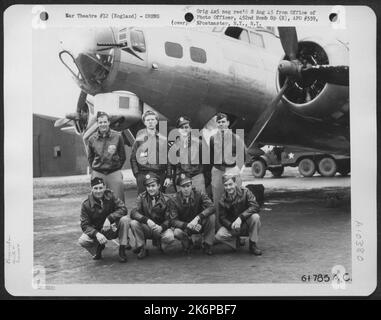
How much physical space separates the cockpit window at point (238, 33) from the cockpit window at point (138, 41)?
452 mm

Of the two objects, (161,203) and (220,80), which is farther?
(220,80)

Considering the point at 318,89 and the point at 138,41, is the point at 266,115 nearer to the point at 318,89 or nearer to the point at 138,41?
the point at 318,89

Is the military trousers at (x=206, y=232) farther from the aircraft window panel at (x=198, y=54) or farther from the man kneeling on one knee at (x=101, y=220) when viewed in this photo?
the aircraft window panel at (x=198, y=54)

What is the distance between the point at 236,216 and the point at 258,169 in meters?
0.27

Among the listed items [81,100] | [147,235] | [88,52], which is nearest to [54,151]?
[81,100]

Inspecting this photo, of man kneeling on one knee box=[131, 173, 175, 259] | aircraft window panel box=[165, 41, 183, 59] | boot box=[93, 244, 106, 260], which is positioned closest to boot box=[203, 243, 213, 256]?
man kneeling on one knee box=[131, 173, 175, 259]

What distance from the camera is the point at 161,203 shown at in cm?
186

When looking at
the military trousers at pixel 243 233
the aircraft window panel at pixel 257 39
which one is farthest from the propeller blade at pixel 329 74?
the military trousers at pixel 243 233

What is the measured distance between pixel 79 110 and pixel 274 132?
107 cm

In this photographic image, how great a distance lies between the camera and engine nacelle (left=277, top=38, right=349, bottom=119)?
1878mm

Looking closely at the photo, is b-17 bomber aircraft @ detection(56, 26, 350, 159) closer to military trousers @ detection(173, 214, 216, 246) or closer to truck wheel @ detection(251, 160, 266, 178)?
truck wheel @ detection(251, 160, 266, 178)

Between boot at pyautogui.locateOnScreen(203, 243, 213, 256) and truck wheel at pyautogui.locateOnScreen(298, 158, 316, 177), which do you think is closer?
boot at pyautogui.locateOnScreen(203, 243, 213, 256)

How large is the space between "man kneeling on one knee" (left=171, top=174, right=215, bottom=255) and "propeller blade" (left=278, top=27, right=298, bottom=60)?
872 mm

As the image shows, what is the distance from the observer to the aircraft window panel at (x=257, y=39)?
190cm
